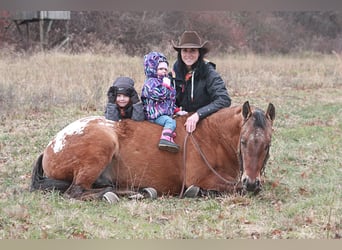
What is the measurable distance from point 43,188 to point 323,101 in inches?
372

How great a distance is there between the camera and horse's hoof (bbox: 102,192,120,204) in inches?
196

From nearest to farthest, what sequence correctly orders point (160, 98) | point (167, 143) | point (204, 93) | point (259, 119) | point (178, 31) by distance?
point (259, 119)
point (167, 143)
point (160, 98)
point (204, 93)
point (178, 31)

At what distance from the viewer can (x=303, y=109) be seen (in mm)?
11891

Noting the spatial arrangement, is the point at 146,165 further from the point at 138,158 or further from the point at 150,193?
the point at 150,193

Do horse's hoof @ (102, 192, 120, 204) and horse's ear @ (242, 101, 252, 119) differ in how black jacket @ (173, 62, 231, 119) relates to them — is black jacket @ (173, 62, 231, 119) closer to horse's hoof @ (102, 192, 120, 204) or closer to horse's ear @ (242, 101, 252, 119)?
horse's ear @ (242, 101, 252, 119)

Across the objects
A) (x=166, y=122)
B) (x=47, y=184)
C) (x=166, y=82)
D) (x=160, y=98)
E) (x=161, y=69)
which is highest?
(x=161, y=69)

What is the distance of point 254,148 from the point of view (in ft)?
15.8

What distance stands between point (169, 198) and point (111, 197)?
61 centimetres

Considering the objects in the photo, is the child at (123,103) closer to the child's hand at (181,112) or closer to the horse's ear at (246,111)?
the child's hand at (181,112)

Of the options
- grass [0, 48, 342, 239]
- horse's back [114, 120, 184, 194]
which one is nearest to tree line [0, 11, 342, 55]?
grass [0, 48, 342, 239]

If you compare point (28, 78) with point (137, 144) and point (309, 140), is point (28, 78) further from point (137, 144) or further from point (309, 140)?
point (137, 144)

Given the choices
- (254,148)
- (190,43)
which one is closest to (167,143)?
(254,148)

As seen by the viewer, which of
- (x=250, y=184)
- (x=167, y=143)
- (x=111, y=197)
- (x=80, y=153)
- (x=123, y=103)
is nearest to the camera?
(x=250, y=184)

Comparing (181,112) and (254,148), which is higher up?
(181,112)
